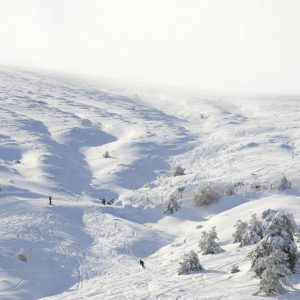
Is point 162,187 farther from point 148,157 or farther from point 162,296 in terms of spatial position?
point 162,296

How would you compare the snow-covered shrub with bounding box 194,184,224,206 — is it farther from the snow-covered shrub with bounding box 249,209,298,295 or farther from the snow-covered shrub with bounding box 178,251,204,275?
the snow-covered shrub with bounding box 249,209,298,295

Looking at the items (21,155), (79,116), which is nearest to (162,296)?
(21,155)

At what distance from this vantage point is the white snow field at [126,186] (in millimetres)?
27000

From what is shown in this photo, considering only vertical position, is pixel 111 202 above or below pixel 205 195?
below

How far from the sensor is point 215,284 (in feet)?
73.9

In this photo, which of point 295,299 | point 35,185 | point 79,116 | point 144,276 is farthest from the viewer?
point 79,116

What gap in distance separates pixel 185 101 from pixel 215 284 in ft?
267

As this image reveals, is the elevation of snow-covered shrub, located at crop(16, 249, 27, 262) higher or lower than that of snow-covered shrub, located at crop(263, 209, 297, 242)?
lower

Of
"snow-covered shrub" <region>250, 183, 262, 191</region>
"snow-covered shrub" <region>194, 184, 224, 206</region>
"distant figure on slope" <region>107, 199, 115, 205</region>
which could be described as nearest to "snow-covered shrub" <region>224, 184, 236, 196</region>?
"snow-covered shrub" <region>194, 184, 224, 206</region>

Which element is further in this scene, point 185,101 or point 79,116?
point 185,101

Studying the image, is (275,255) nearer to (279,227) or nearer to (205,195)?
(279,227)

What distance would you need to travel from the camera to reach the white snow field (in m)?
27.0

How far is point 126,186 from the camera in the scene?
173 ft

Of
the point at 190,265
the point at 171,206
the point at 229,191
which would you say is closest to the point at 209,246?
the point at 190,265
